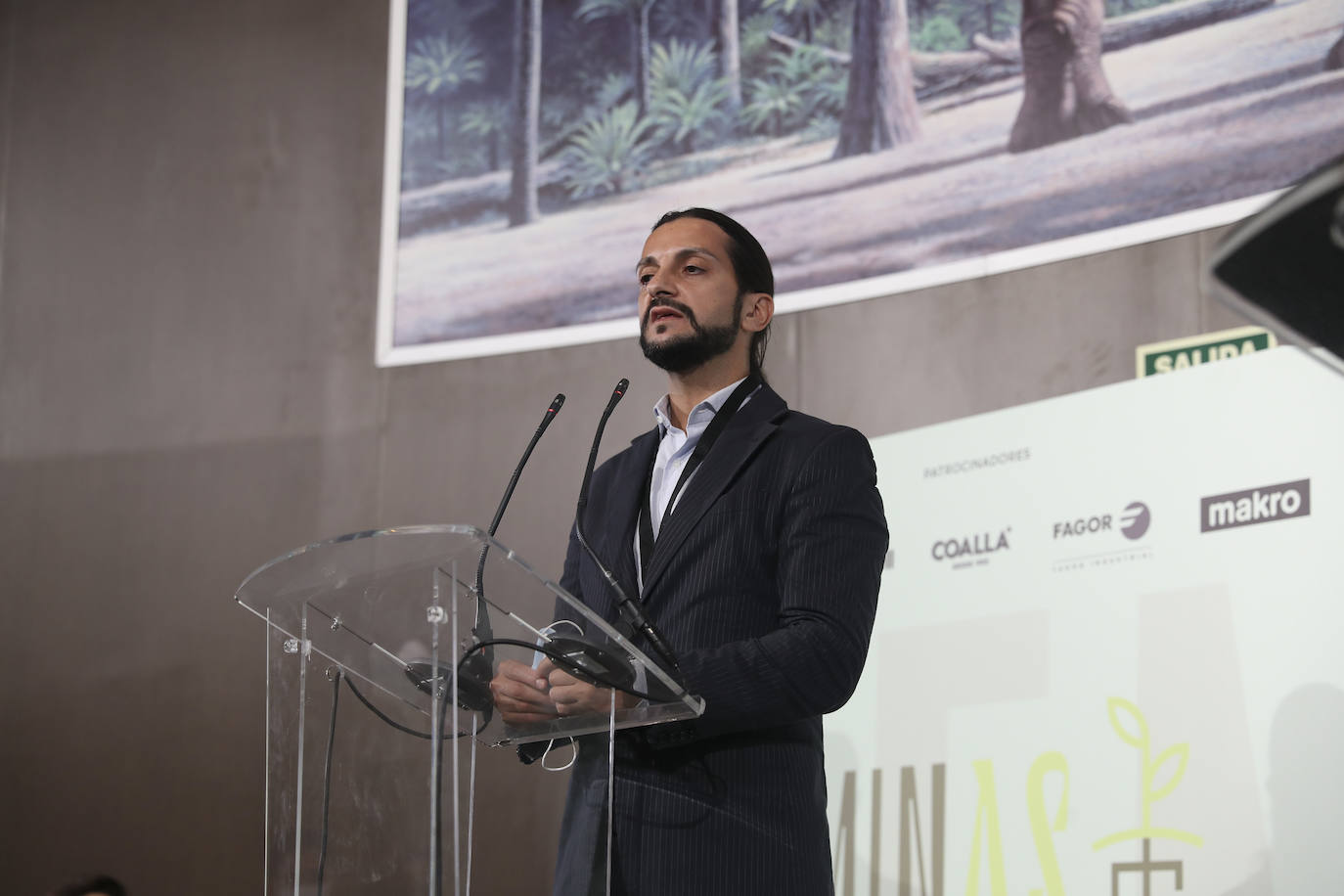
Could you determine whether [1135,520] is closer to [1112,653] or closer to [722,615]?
[1112,653]

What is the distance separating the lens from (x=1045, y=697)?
291cm

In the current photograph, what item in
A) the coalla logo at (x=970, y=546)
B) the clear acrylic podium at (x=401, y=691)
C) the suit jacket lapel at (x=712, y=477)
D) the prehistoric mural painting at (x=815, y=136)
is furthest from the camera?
the prehistoric mural painting at (x=815, y=136)

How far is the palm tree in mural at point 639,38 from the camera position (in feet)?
14.7

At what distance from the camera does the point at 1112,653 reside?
2834mm

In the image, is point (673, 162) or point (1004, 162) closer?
point (1004, 162)

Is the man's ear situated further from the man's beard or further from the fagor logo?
the fagor logo

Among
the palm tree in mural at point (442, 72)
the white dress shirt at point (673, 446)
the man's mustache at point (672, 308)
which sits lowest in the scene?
the white dress shirt at point (673, 446)

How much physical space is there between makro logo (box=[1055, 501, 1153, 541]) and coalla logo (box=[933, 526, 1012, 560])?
14cm

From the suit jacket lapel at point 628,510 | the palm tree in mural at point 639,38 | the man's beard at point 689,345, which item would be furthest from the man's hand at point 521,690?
the palm tree in mural at point 639,38

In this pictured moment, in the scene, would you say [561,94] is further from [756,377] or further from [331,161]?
[756,377]

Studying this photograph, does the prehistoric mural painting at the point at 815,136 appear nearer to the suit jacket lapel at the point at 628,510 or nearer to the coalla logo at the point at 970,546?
the coalla logo at the point at 970,546

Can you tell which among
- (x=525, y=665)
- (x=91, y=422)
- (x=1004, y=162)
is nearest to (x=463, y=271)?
Answer: (x=91, y=422)

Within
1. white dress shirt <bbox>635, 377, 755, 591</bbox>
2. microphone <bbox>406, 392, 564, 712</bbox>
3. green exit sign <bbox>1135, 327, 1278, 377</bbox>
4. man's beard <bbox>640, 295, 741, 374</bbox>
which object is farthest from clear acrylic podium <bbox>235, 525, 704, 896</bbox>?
green exit sign <bbox>1135, 327, 1278, 377</bbox>

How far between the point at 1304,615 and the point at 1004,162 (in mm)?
1662
